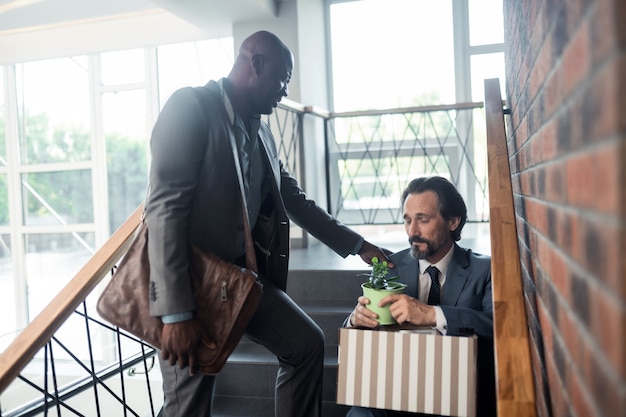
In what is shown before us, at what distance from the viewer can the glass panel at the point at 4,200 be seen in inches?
310

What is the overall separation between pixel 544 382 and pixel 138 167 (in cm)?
684

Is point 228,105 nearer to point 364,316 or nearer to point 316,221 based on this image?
point 316,221

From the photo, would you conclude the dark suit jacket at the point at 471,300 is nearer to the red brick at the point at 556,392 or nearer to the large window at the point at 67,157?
the red brick at the point at 556,392

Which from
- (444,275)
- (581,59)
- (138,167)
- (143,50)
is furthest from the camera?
(138,167)

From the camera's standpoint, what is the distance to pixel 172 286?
1.64 metres

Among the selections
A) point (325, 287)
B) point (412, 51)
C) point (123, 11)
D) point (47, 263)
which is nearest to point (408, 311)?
point (325, 287)

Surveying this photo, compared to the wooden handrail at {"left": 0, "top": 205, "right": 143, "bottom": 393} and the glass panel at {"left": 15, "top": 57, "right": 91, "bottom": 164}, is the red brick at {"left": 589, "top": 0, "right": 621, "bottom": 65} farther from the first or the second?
the glass panel at {"left": 15, "top": 57, "right": 91, "bottom": 164}

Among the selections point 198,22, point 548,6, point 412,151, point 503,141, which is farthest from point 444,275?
point 198,22

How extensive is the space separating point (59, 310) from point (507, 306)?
53.9 inches

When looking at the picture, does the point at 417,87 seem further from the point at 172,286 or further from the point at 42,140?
the point at 42,140

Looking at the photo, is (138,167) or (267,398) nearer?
(267,398)

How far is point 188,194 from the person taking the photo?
65.9 inches

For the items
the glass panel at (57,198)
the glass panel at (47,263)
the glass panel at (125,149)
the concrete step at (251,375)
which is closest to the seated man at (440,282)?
the concrete step at (251,375)

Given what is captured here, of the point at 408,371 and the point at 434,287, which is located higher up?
the point at 434,287
